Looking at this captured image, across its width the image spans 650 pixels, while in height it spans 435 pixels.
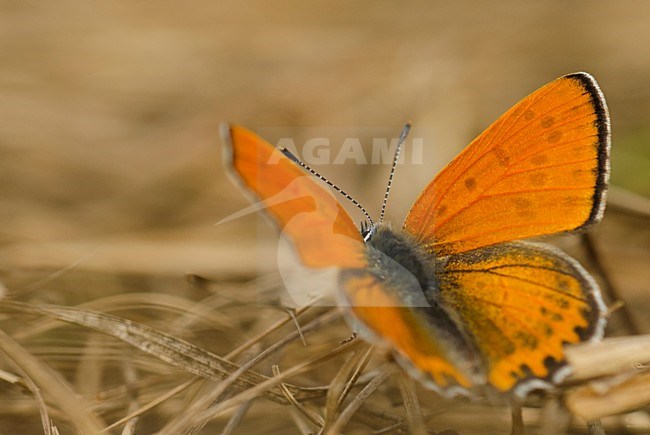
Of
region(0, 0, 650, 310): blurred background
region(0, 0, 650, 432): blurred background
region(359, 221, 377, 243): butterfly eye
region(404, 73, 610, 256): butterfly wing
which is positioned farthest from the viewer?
region(0, 0, 650, 310): blurred background

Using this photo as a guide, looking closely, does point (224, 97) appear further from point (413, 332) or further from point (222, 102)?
point (413, 332)

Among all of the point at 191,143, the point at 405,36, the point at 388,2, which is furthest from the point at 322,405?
the point at 388,2

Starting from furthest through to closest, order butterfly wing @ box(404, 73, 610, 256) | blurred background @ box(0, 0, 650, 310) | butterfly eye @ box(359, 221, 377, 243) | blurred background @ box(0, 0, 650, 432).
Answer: blurred background @ box(0, 0, 650, 310) < blurred background @ box(0, 0, 650, 432) < butterfly eye @ box(359, 221, 377, 243) < butterfly wing @ box(404, 73, 610, 256)

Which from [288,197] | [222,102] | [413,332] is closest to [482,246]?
[413,332]

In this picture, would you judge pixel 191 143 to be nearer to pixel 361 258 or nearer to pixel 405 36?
pixel 405 36

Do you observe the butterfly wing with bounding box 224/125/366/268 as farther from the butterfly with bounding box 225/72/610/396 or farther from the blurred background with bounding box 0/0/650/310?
the blurred background with bounding box 0/0/650/310

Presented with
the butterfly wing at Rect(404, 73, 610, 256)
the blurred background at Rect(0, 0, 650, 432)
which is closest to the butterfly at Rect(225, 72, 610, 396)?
the butterfly wing at Rect(404, 73, 610, 256)

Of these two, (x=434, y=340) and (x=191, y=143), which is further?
(x=191, y=143)
